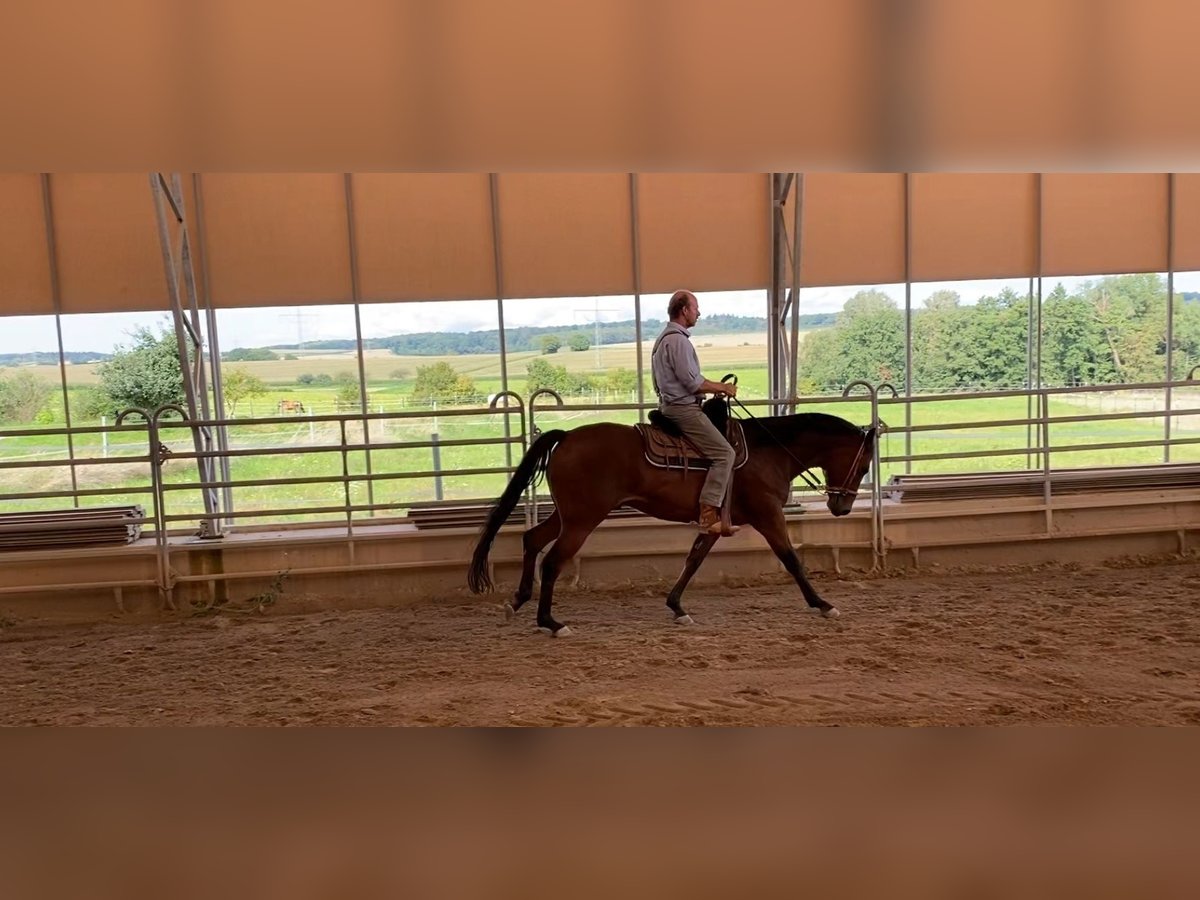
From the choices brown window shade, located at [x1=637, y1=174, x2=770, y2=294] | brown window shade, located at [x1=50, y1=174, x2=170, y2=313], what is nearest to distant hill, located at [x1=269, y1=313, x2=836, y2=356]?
brown window shade, located at [x1=637, y1=174, x2=770, y2=294]

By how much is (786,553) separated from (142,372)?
12.4 meters

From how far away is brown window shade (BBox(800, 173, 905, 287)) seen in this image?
11422 mm

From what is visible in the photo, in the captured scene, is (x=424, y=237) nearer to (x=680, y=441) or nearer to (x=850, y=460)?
(x=680, y=441)

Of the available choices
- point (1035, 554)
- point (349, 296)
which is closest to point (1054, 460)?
point (1035, 554)

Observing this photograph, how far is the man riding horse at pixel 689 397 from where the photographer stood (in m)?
6.10

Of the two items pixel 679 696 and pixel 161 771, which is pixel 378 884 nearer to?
pixel 161 771

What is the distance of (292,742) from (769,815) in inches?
9.4

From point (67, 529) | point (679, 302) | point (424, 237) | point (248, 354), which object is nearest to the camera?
point (679, 302)

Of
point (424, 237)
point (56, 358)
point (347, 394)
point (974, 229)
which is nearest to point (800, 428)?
point (424, 237)

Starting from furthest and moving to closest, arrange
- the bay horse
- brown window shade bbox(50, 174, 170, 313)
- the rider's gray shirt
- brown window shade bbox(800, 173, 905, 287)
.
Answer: brown window shade bbox(800, 173, 905, 287), brown window shade bbox(50, 174, 170, 313), the bay horse, the rider's gray shirt

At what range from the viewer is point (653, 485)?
6.28 meters

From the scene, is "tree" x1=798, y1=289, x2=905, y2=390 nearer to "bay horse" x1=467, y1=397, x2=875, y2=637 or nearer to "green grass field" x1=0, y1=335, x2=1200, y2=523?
"green grass field" x1=0, y1=335, x2=1200, y2=523

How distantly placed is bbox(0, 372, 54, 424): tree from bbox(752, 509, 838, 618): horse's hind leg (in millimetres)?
13567
